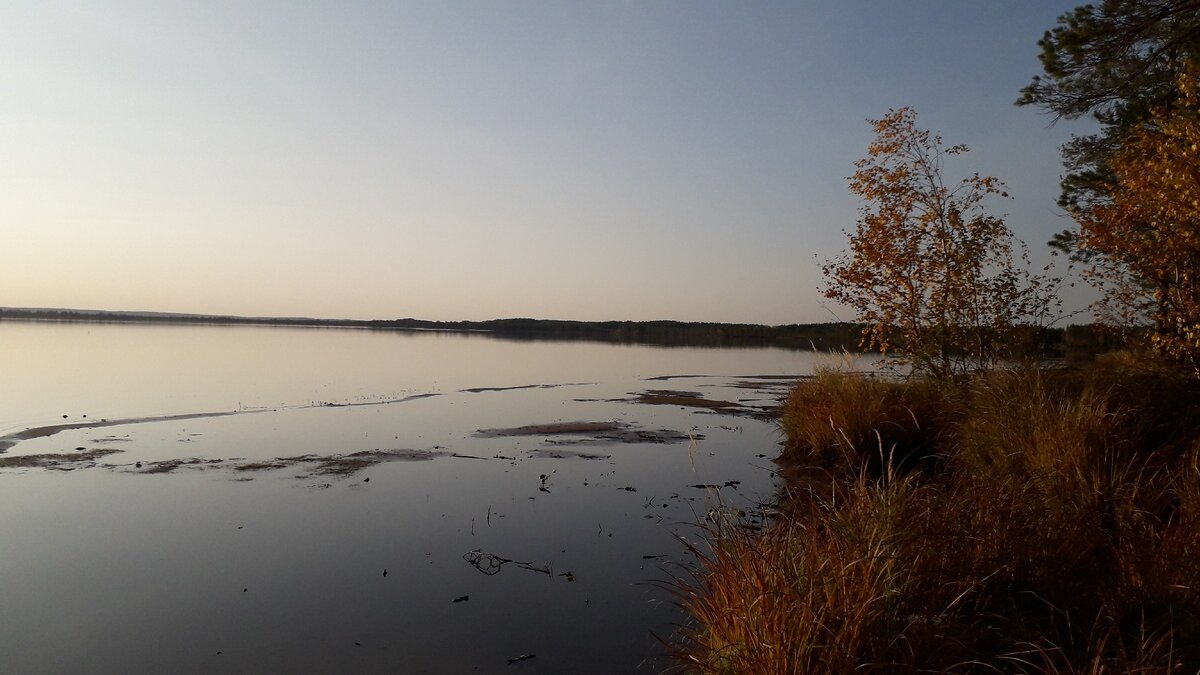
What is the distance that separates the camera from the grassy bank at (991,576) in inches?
146

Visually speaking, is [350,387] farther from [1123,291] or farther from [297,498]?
[1123,291]

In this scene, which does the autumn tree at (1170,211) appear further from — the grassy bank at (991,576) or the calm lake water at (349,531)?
the calm lake water at (349,531)

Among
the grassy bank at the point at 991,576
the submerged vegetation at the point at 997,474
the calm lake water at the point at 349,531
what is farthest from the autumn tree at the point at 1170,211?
the calm lake water at the point at 349,531

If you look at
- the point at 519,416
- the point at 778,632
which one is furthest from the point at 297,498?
the point at 519,416

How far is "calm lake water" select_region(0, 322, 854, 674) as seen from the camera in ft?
18.6

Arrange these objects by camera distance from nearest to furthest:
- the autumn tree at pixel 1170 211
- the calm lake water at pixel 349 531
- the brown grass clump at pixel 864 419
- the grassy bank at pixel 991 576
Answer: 1. the grassy bank at pixel 991 576
2. the calm lake water at pixel 349 531
3. the autumn tree at pixel 1170 211
4. the brown grass clump at pixel 864 419

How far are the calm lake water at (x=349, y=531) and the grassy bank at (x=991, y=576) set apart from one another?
37.6 inches

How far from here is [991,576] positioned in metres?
4.42

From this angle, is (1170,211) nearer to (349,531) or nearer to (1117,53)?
(1117,53)

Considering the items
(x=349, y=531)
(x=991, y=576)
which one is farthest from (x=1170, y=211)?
(x=349, y=531)

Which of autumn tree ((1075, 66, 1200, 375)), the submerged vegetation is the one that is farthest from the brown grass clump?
autumn tree ((1075, 66, 1200, 375))

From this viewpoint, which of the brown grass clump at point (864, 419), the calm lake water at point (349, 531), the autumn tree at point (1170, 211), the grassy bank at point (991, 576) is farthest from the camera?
the brown grass clump at point (864, 419)

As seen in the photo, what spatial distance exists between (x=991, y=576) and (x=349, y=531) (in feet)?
22.4

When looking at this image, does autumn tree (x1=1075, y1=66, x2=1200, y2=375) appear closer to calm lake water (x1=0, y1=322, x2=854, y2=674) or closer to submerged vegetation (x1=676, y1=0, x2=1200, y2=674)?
submerged vegetation (x1=676, y1=0, x2=1200, y2=674)
